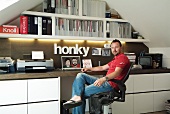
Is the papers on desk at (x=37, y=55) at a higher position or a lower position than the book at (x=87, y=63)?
higher

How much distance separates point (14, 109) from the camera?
258cm

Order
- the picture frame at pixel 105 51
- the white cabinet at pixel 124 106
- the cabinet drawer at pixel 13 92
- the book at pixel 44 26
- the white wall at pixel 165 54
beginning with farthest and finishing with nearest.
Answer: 1. the white wall at pixel 165 54
2. the picture frame at pixel 105 51
3. the white cabinet at pixel 124 106
4. the book at pixel 44 26
5. the cabinet drawer at pixel 13 92

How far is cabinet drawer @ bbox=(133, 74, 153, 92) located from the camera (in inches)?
141

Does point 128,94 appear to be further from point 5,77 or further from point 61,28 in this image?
point 5,77

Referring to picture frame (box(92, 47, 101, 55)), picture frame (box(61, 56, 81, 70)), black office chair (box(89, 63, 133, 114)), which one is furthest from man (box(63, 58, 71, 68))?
black office chair (box(89, 63, 133, 114))

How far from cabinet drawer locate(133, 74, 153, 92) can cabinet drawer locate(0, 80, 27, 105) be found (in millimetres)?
1876

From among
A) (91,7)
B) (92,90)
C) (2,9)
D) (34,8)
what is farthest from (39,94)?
(91,7)

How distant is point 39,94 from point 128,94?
1.55 metres

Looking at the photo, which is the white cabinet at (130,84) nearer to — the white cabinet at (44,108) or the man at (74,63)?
the man at (74,63)

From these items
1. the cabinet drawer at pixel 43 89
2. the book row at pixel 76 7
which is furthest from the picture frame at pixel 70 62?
the book row at pixel 76 7

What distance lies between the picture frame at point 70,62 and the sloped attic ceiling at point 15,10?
99 cm

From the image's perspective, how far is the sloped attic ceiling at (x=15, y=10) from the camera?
105 inches

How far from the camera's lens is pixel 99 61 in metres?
3.90

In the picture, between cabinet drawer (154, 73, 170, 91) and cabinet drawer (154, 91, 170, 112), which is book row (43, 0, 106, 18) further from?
cabinet drawer (154, 91, 170, 112)
